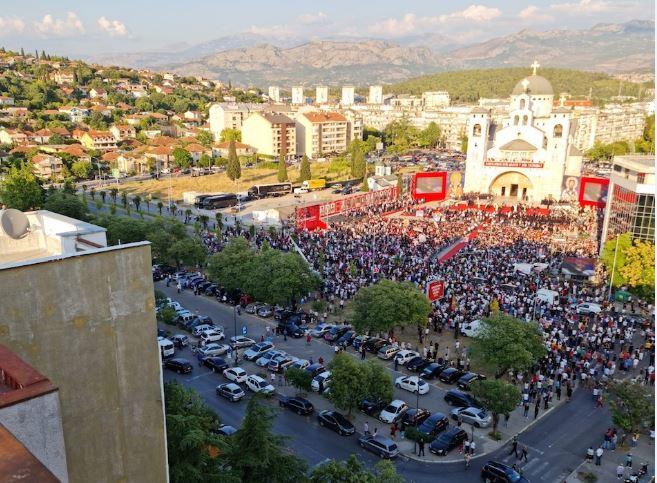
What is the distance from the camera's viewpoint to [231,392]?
1752 centimetres

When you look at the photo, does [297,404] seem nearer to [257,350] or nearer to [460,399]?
[257,350]

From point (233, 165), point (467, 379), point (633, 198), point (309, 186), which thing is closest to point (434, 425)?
point (467, 379)

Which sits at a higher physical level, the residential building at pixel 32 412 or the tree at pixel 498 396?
the residential building at pixel 32 412

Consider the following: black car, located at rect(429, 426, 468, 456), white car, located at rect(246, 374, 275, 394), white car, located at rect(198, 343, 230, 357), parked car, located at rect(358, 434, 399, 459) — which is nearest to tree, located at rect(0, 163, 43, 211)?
white car, located at rect(198, 343, 230, 357)

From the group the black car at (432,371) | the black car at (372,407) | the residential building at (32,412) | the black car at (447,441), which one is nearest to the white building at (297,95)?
the black car at (432,371)

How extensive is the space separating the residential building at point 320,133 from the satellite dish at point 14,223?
7978 centimetres

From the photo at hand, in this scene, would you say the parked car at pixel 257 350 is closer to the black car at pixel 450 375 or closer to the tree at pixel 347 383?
the tree at pixel 347 383

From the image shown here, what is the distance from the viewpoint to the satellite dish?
9.23 m

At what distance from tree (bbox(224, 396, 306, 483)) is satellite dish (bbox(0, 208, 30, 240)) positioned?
5.72m

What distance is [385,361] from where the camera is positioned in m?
20.3

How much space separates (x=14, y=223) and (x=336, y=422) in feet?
34.1

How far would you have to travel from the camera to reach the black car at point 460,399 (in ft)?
55.6

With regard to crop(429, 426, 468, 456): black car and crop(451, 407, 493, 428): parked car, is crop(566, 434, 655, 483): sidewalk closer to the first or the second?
crop(451, 407, 493, 428): parked car

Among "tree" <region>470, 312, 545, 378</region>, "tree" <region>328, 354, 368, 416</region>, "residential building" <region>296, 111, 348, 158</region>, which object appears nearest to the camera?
"tree" <region>328, 354, 368, 416</region>
